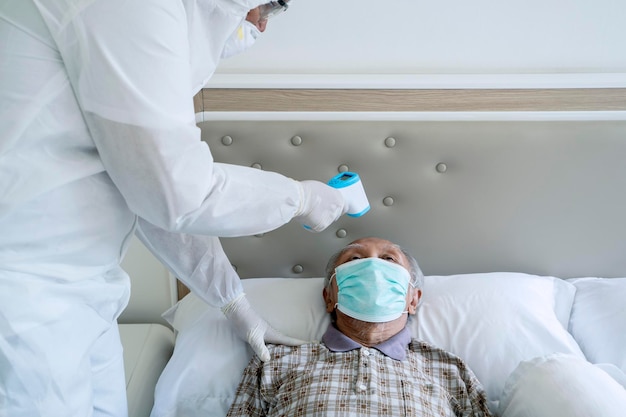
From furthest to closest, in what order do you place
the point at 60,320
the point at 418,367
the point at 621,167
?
the point at 621,167 < the point at 418,367 < the point at 60,320

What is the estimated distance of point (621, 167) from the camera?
171cm

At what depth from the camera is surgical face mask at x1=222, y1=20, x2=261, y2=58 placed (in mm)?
1134

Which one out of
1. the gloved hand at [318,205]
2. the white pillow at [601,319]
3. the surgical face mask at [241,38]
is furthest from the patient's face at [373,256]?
the surgical face mask at [241,38]

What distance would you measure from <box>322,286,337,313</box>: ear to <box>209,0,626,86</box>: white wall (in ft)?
2.24

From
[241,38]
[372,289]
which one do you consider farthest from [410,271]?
[241,38]

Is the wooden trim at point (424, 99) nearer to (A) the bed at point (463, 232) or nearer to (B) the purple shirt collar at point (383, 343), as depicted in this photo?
(A) the bed at point (463, 232)

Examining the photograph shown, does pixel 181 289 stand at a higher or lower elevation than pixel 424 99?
lower

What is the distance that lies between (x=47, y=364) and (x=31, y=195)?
283 millimetres

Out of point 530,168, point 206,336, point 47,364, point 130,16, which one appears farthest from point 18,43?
point 530,168

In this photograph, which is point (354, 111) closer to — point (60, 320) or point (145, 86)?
point (145, 86)

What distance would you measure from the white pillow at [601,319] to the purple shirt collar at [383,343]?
0.57m

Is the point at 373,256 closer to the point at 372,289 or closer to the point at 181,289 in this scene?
the point at 372,289

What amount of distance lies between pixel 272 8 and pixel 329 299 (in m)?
0.83

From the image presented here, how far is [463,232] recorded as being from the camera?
1.80 m
